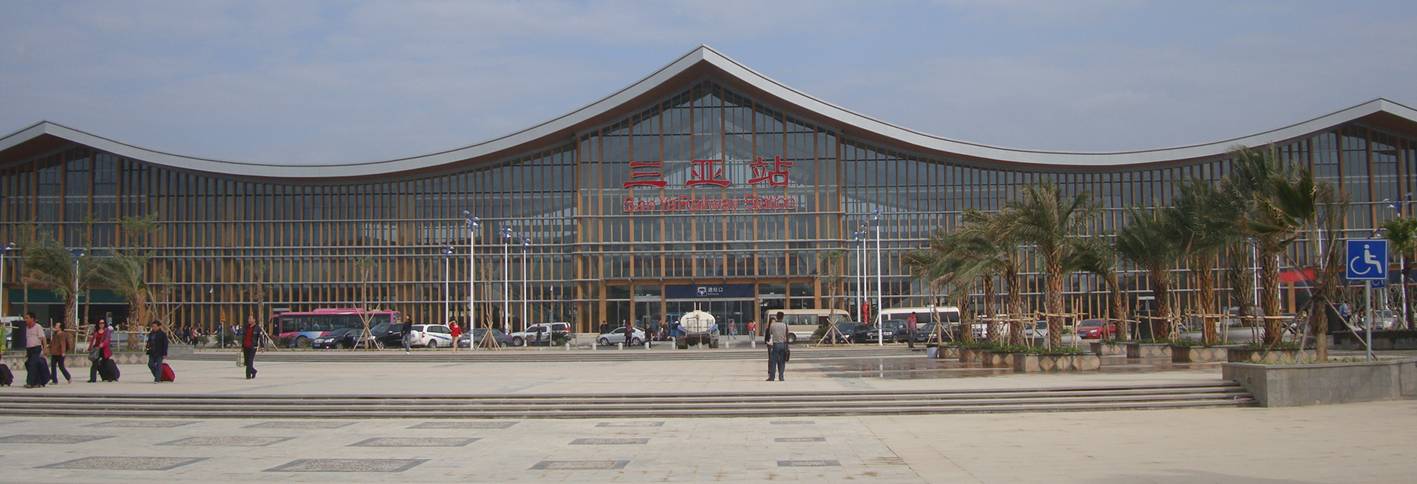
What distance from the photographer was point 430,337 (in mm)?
52438

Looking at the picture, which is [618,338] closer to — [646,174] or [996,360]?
[646,174]

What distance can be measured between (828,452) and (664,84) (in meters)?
52.2

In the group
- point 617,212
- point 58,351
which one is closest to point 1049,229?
point 58,351

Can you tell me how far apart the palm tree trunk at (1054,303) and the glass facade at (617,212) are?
3680 centimetres

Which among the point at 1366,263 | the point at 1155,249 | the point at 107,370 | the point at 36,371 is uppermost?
the point at 1155,249

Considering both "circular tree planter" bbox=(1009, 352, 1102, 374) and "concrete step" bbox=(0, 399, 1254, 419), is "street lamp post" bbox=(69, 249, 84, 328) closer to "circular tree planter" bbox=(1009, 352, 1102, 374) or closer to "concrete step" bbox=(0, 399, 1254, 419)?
"concrete step" bbox=(0, 399, 1254, 419)

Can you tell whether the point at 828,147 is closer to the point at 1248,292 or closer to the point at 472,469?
the point at 1248,292

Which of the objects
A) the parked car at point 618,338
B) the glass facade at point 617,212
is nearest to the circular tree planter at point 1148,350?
the parked car at point 618,338

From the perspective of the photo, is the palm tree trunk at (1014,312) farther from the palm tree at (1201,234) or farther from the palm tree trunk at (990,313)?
the palm tree at (1201,234)

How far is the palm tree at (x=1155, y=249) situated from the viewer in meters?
32.8

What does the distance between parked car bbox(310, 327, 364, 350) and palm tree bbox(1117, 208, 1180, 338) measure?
32188 millimetres

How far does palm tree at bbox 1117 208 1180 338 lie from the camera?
32812 millimetres

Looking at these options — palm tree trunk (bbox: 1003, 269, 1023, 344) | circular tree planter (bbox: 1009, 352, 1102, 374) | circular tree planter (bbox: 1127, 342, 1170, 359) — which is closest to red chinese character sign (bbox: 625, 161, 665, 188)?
palm tree trunk (bbox: 1003, 269, 1023, 344)

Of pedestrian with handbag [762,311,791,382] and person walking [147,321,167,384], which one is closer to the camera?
pedestrian with handbag [762,311,791,382]
